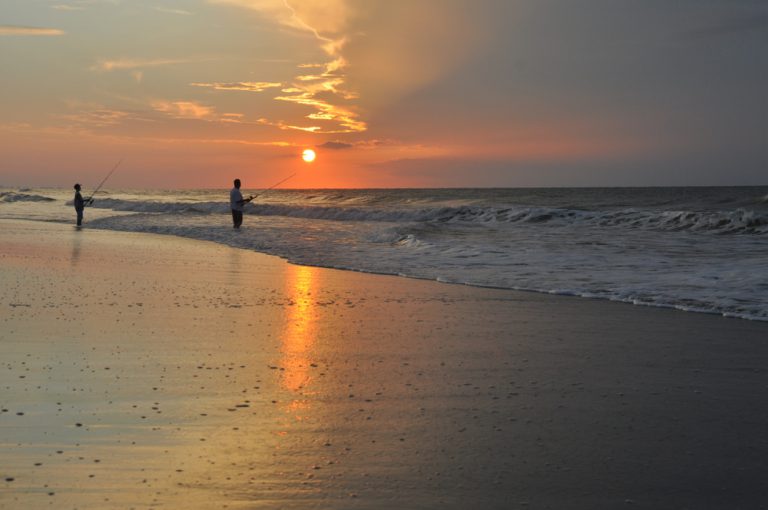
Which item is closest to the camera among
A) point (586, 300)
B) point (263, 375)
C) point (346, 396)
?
point (346, 396)

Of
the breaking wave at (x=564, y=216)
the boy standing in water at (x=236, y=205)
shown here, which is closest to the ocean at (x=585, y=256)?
the breaking wave at (x=564, y=216)

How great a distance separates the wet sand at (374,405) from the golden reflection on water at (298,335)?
28mm

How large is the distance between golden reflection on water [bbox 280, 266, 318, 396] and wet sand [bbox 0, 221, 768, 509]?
28 millimetres

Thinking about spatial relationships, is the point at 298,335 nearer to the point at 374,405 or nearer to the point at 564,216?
the point at 374,405

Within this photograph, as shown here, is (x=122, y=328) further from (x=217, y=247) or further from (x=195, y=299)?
(x=217, y=247)

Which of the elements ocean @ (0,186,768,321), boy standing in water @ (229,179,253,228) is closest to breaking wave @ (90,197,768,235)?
ocean @ (0,186,768,321)

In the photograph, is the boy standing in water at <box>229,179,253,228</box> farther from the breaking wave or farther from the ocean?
the breaking wave

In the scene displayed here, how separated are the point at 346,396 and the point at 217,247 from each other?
12845 millimetres

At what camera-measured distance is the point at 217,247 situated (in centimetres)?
1653

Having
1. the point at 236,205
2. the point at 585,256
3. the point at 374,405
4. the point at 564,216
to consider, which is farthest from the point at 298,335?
the point at 564,216

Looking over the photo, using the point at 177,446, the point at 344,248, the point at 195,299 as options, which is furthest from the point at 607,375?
the point at 344,248

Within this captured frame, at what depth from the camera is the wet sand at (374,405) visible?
9.38 feet

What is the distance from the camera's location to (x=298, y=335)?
20.1 ft

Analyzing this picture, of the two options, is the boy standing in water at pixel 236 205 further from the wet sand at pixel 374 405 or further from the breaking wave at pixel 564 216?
the wet sand at pixel 374 405
